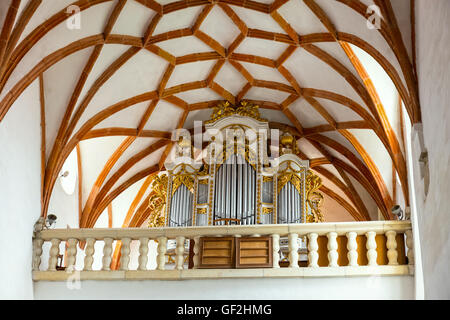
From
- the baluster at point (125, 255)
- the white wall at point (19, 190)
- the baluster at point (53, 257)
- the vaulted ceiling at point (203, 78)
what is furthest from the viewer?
the baluster at point (53, 257)

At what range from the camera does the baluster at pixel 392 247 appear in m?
10.4

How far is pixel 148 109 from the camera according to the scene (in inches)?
576

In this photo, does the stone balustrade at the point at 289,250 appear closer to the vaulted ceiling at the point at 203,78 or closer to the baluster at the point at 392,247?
the baluster at the point at 392,247

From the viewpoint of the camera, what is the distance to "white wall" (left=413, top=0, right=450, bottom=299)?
7203 mm

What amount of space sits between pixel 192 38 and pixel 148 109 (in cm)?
218

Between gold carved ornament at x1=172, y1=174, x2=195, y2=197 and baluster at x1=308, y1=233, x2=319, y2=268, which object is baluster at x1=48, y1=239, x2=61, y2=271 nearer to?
gold carved ornament at x1=172, y1=174, x2=195, y2=197

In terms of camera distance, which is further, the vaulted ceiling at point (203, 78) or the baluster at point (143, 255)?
the baluster at point (143, 255)

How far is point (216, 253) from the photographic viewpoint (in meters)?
10.9

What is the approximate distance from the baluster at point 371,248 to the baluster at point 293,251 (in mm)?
1126

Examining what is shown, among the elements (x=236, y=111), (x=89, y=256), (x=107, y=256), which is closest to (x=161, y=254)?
(x=107, y=256)

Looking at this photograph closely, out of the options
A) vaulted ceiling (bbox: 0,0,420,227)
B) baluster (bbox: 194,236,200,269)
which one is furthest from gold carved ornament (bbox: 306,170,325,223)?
baluster (bbox: 194,236,200,269)

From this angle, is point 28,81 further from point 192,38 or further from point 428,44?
point 428,44

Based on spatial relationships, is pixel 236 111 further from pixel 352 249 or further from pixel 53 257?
pixel 53 257

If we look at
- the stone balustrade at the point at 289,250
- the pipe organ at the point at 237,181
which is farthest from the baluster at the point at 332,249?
the pipe organ at the point at 237,181
